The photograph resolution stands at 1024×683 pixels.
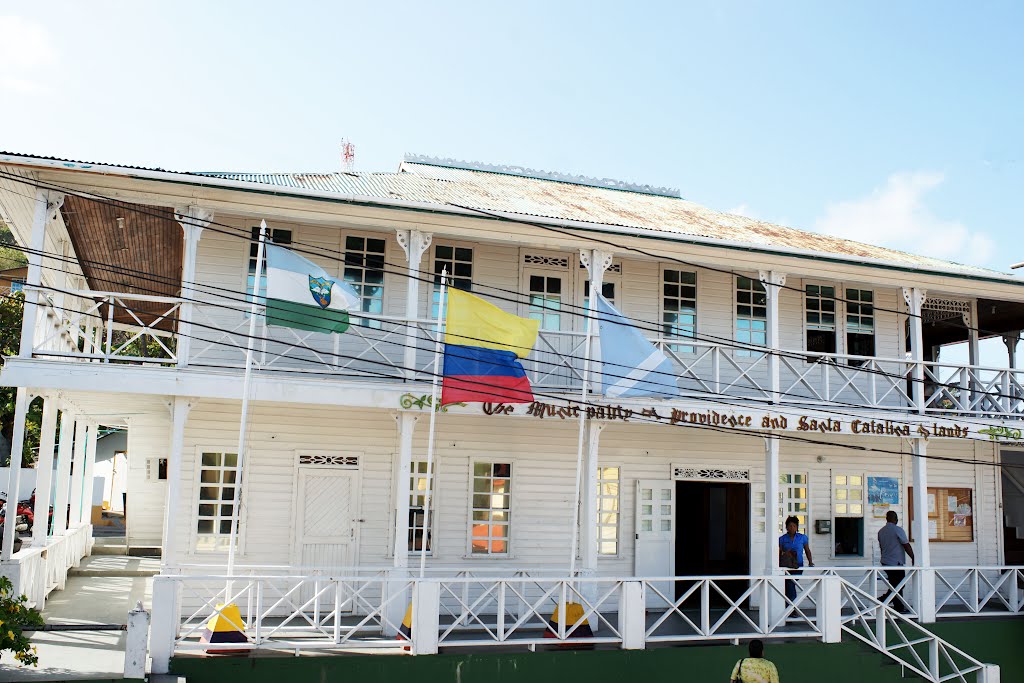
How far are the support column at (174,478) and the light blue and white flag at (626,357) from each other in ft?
19.1

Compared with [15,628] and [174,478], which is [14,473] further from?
[15,628]

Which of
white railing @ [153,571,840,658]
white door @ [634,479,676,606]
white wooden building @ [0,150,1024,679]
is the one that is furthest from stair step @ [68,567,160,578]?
white door @ [634,479,676,606]

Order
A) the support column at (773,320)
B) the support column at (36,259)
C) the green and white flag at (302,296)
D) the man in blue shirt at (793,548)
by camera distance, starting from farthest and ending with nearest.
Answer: the support column at (773,320), the man in blue shirt at (793,548), the support column at (36,259), the green and white flag at (302,296)

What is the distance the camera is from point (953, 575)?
59.5 feet

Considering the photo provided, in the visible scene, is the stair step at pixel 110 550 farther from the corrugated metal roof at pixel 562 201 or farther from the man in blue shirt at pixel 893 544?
the man in blue shirt at pixel 893 544

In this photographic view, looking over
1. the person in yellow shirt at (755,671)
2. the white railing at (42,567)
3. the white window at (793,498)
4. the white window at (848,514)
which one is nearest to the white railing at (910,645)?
the white window at (848,514)

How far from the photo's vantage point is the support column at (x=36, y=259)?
39.2 ft

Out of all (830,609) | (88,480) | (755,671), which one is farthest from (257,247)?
(88,480)

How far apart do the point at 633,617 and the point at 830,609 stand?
3185mm

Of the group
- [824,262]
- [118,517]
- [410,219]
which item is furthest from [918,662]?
[118,517]

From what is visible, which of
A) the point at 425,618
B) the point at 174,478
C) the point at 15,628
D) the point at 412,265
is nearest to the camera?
the point at 15,628

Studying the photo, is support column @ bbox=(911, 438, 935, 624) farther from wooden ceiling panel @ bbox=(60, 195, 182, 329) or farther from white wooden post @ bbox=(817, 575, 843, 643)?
wooden ceiling panel @ bbox=(60, 195, 182, 329)

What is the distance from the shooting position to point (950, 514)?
1825cm

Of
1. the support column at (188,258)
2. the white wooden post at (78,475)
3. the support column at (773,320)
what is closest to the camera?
the support column at (188,258)
